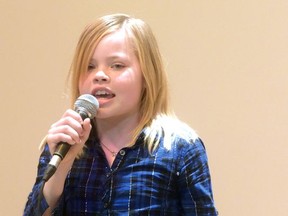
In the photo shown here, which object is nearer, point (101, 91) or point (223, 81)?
point (101, 91)

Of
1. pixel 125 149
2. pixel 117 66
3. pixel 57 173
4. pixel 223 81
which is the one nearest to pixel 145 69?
pixel 117 66

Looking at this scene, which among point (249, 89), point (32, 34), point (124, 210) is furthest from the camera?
point (32, 34)

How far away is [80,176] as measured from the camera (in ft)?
3.49

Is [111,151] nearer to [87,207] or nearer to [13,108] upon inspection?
[87,207]

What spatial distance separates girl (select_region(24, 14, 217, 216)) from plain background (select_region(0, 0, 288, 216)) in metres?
0.59

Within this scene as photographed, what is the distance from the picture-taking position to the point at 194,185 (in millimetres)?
1013

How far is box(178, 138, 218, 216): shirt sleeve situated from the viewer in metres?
1.01

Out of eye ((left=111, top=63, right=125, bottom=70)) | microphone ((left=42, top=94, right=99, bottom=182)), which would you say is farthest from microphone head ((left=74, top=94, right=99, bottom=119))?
eye ((left=111, top=63, right=125, bottom=70))

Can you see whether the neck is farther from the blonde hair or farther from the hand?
the hand

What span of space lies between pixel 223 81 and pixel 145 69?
2.14ft

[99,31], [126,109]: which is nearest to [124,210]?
[126,109]

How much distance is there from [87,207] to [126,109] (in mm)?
218

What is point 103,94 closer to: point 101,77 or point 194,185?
point 101,77

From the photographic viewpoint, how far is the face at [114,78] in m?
1.03
